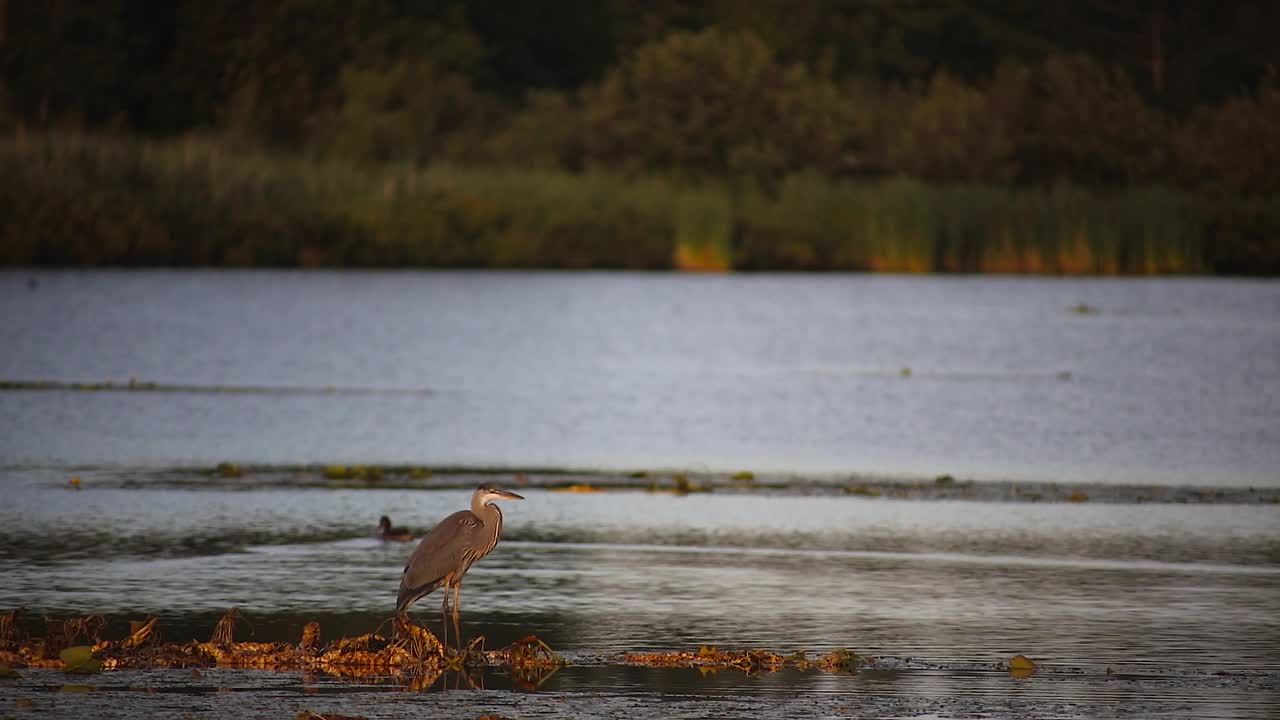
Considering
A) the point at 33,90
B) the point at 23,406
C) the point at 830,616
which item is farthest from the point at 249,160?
the point at 830,616

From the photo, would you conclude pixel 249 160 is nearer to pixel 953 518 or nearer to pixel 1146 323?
pixel 1146 323

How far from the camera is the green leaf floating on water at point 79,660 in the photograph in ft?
29.6

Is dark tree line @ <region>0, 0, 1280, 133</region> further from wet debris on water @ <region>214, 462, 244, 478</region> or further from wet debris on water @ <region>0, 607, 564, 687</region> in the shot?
wet debris on water @ <region>0, 607, 564, 687</region>

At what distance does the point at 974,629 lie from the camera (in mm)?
10609

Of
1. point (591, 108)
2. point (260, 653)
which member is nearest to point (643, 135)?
point (591, 108)

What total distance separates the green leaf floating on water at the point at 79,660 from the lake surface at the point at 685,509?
0.24 ft

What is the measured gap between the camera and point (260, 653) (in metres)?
9.32

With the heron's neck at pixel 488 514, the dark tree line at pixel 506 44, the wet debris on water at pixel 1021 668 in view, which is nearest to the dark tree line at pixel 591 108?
the dark tree line at pixel 506 44

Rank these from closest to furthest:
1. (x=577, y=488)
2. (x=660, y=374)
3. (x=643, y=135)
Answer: (x=577, y=488), (x=660, y=374), (x=643, y=135)

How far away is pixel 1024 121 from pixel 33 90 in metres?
28.1

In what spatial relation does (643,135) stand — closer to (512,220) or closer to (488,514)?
(512,220)

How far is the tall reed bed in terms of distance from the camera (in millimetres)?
48625

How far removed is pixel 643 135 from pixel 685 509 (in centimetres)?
5142

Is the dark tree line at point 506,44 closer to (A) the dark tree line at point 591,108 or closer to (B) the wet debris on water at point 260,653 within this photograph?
(A) the dark tree line at point 591,108
